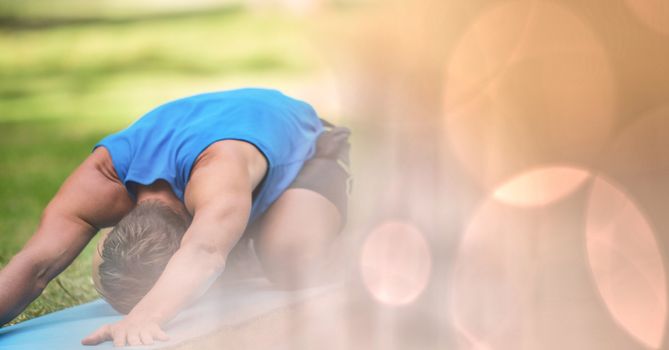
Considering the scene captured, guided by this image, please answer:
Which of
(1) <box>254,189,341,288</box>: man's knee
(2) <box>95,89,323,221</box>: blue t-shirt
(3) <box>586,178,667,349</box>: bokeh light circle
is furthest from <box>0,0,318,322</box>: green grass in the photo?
(1) <box>254,189,341,288</box>: man's knee

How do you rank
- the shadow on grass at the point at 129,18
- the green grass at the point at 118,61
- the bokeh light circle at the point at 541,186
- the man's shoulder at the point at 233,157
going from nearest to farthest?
the man's shoulder at the point at 233,157
the bokeh light circle at the point at 541,186
the green grass at the point at 118,61
the shadow on grass at the point at 129,18

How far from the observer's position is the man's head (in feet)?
6.55

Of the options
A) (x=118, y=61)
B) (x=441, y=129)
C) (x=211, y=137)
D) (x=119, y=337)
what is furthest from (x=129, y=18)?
(x=119, y=337)

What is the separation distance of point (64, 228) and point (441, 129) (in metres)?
5.08

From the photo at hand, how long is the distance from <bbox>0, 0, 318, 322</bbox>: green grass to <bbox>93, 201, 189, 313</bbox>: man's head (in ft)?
21.9

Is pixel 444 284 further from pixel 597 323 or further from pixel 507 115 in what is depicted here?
pixel 507 115

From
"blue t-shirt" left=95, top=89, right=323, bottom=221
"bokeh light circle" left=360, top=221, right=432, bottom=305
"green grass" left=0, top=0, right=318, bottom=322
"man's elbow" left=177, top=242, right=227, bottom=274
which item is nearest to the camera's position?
"man's elbow" left=177, top=242, right=227, bottom=274

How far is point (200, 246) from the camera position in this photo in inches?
73.7

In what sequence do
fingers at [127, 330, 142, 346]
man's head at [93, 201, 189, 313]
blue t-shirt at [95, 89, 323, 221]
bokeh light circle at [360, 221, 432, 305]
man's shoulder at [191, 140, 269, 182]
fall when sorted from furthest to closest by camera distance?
1. bokeh light circle at [360, 221, 432, 305]
2. blue t-shirt at [95, 89, 323, 221]
3. man's shoulder at [191, 140, 269, 182]
4. man's head at [93, 201, 189, 313]
5. fingers at [127, 330, 142, 346]

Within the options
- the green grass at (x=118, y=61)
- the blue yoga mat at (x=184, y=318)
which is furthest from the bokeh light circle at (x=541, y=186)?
the green grass at (x=118, y=61)

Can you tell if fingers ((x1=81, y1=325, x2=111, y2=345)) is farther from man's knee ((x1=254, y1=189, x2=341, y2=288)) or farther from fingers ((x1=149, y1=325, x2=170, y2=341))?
man's knee ((x1=254, y1=189, x2=341, y2=288))

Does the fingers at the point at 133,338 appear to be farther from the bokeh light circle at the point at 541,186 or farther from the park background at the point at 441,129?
the bokeh light circle at the point at 541,186

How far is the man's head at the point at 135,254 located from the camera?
2.00 m

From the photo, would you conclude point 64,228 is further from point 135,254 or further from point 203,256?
point 203,256
